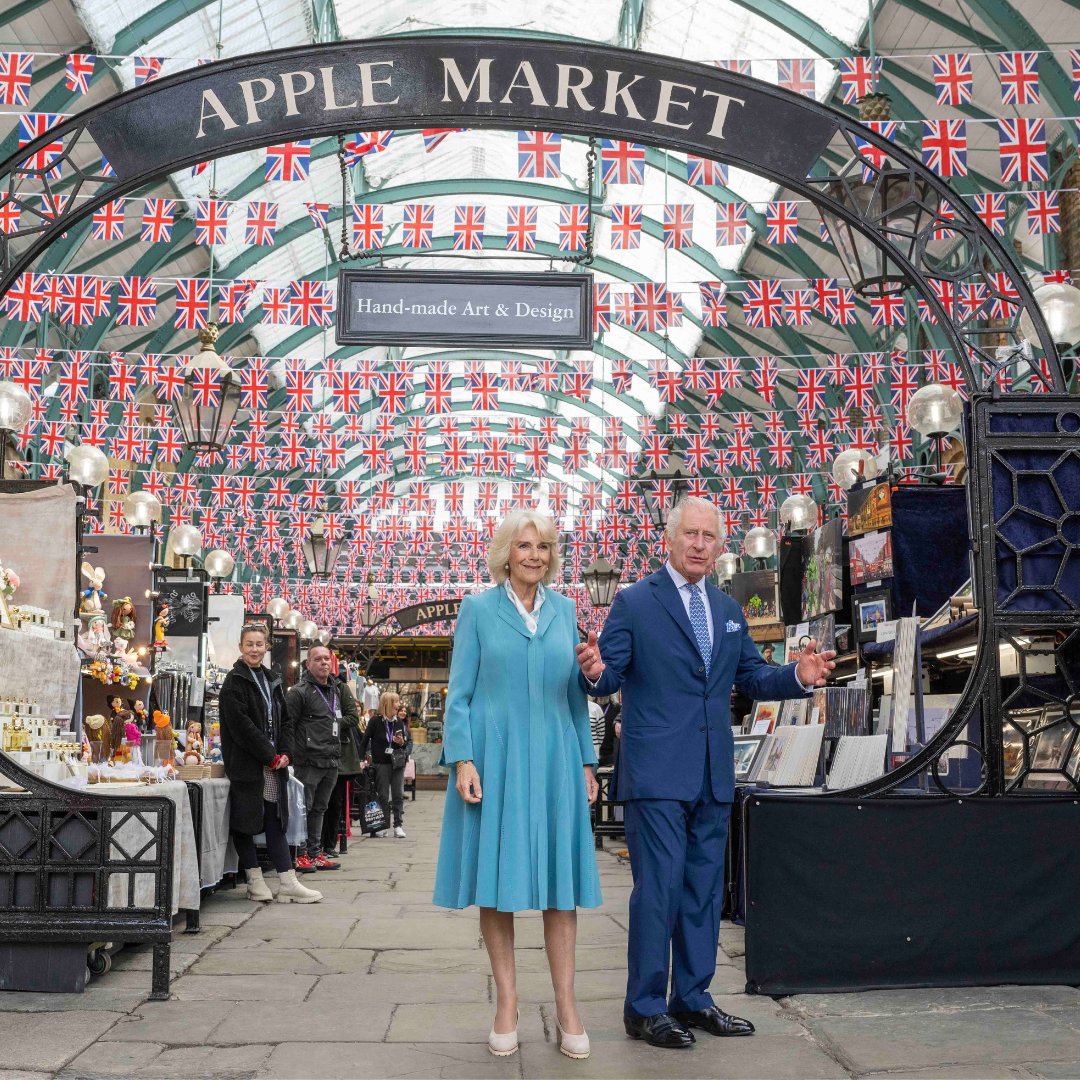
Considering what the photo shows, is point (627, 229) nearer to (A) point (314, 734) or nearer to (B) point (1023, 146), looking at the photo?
(B) point (1023, 146)

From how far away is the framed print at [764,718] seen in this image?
8.92 m

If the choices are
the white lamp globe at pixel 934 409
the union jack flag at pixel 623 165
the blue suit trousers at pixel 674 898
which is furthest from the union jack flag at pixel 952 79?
the blue suit trousers at pixel 674 898

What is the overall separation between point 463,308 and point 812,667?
11.2 ft

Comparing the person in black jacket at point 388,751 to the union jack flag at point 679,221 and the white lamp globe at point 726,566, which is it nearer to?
the union jack flag at point 679,221

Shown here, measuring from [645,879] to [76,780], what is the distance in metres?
3.16

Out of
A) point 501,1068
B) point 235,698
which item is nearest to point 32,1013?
point 501,1068

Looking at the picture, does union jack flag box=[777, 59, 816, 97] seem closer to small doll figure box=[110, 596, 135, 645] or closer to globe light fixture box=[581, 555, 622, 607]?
small doll figure box=[110, 596, 135, 645]

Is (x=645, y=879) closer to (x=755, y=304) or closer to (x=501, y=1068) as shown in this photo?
(x=501, y=1068)

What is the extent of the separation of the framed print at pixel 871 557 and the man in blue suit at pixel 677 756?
17.8ft

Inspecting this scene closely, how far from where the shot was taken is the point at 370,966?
5.46 m

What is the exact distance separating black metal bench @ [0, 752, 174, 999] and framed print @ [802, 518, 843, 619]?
732cm

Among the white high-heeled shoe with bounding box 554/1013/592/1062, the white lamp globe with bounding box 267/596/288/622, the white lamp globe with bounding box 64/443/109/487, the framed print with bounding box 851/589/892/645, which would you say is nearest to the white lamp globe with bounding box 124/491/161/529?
the white lamp globe with bounding box 64/443/109/487

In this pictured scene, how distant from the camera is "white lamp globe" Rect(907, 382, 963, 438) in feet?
33.4

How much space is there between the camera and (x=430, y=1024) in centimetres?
428
